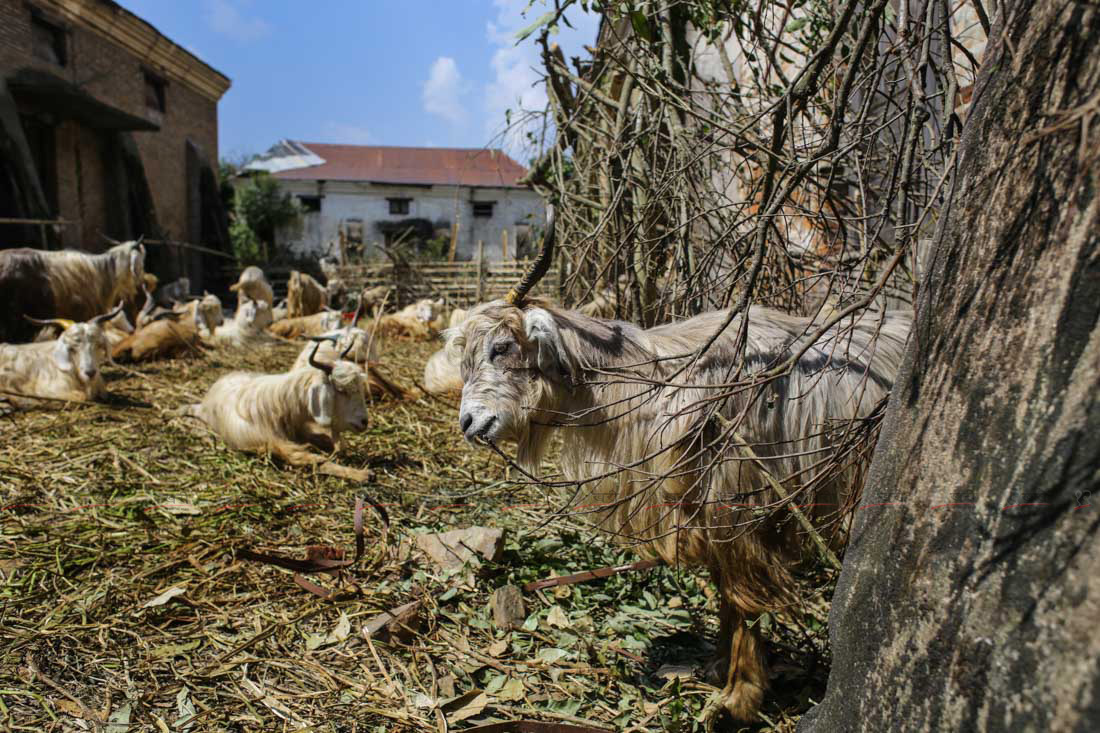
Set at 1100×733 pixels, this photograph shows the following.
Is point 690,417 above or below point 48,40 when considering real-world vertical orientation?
below

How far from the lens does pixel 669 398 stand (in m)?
3.18

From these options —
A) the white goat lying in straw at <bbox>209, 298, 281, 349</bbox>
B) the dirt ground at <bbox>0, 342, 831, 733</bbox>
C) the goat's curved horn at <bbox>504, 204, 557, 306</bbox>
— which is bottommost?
the dirt ground at <bbox>0, 342, 831, 733</bbox>

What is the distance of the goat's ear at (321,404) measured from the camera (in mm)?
6629

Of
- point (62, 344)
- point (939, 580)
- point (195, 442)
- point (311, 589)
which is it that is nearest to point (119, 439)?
point (195, 442)

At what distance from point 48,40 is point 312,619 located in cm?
2255

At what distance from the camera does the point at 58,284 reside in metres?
10.6

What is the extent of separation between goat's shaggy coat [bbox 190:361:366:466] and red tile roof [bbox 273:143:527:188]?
30.1m

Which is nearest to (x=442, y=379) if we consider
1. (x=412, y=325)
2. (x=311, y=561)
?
(x=311, y=561)

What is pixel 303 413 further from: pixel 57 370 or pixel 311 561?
pixel 57 370

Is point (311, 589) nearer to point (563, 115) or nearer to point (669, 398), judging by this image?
point (669, 398)

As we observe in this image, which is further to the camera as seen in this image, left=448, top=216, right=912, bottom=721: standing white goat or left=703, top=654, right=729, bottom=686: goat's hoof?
left=703, top=654, right=729, bottom=686: goat's hoof

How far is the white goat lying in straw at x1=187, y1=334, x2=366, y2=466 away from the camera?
6645 millimetres

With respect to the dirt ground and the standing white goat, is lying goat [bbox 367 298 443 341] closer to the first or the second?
the dirt ground

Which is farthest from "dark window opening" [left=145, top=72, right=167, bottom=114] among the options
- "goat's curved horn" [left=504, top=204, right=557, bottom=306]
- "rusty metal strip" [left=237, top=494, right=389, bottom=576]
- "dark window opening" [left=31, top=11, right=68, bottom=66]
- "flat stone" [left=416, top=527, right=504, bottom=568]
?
"goat's curved horn" [left=504, top=204, right=557, bottom=306]
